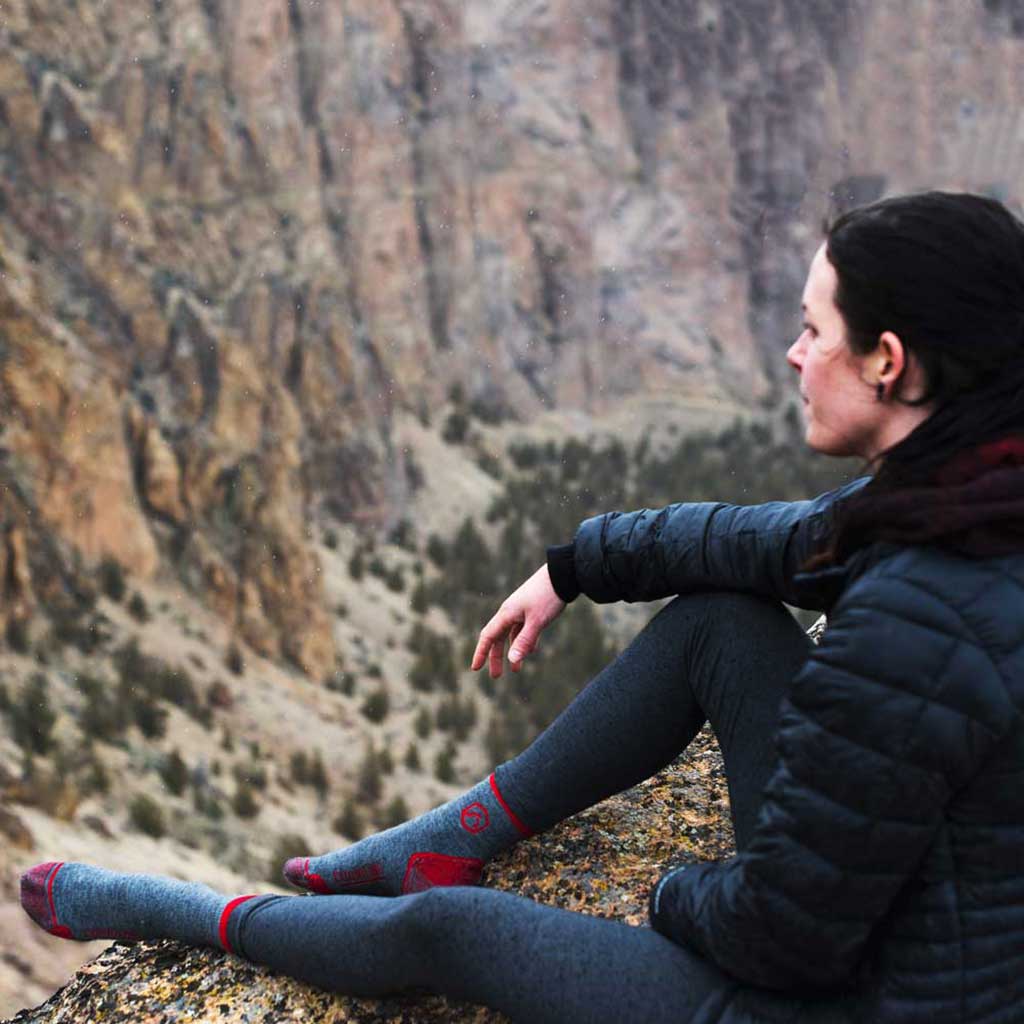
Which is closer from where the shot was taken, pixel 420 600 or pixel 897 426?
pixel 897 426

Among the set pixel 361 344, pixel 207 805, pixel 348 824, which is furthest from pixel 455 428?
pixel 207 805

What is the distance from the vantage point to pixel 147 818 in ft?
20.5

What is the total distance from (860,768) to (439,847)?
34.8 inches

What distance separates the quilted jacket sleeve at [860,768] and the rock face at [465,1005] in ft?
1.99

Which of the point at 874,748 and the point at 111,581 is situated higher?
the point at 874,748

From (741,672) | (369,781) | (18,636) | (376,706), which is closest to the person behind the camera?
(741,672)

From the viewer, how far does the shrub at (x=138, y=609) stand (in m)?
8.41

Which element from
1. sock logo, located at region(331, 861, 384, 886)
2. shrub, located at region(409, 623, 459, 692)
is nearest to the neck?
sock logo, located at region(331, 861, 384, 886)

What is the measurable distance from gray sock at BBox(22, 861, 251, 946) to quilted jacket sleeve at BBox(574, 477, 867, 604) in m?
0.73

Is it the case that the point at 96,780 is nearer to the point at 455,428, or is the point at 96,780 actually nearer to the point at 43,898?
the point at 43,898

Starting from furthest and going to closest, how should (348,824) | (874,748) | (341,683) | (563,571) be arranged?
1. (341,683)
2. (348,824)
3. (563,571)
4. (874,748)

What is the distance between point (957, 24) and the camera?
2348 cm

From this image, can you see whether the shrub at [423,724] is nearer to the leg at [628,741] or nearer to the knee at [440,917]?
the leg at [628,741]

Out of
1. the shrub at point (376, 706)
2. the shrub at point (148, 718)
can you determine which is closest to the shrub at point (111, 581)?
the shrub at point (148, 718)
